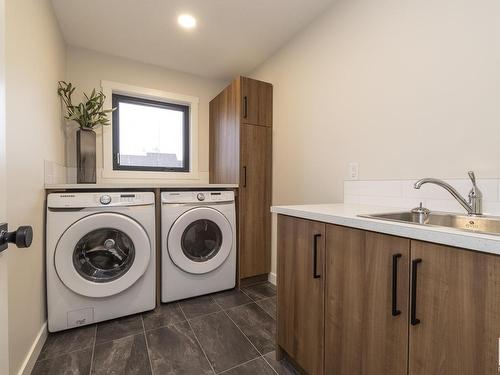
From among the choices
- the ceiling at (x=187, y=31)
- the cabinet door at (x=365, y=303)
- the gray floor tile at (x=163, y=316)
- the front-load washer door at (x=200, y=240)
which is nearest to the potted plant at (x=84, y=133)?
the ceiling at (x=187, y=31)

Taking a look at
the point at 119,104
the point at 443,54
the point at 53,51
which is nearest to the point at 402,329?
the point at 443,54

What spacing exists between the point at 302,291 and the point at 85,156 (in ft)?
6.82

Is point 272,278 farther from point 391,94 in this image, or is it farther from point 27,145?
point 27,145

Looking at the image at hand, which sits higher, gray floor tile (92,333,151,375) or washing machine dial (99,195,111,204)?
washing machine dial (99,195,111,204)

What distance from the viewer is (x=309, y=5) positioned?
1730mm

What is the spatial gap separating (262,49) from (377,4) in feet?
3.55

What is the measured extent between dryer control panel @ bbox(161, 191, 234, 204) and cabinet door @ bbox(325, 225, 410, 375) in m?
1.22

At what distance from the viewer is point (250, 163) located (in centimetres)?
223

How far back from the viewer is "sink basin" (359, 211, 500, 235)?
3.10 ft

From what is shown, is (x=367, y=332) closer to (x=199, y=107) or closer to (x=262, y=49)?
(x=262, y=49)

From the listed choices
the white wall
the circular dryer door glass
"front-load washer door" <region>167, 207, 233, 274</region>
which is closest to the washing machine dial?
the circular dryer door glass

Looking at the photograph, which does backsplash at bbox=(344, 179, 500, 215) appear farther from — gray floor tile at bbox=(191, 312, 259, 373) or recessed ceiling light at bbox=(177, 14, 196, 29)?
recessed ceiling light at bbox=(177, 14, 196, 29)

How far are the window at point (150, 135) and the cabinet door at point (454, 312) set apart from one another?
2572mm

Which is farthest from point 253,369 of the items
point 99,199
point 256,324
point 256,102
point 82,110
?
point 82,110
